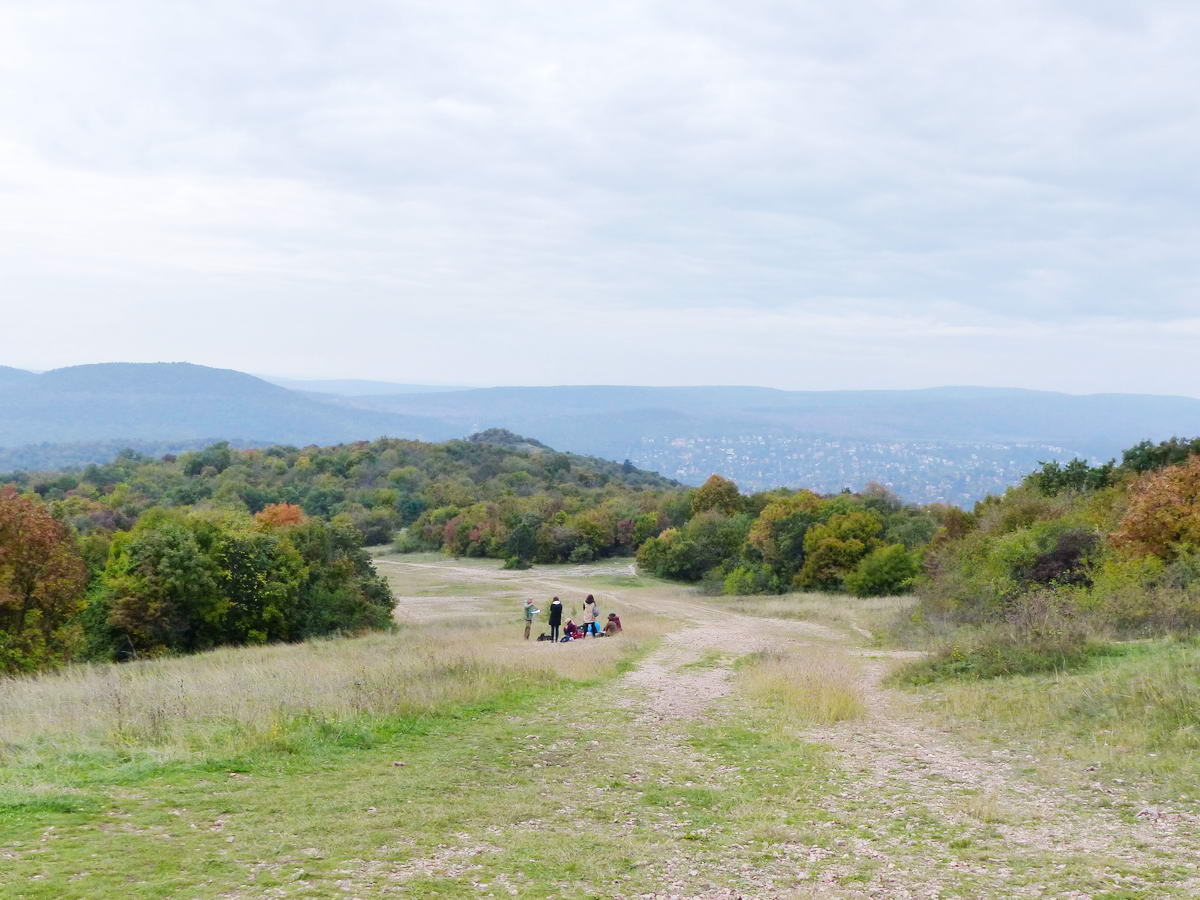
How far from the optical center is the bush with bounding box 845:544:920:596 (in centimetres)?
5012

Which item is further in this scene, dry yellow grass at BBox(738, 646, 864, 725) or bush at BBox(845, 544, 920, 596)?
bush at BBox(845, 544, 920, 596)

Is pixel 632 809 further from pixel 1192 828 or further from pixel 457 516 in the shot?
pixel 457 516

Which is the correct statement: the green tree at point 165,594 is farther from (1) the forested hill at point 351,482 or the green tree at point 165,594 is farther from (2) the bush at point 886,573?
(1) the forested hill at point 351,482

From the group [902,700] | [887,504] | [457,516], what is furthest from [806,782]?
[457,516]

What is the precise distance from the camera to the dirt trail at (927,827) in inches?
271

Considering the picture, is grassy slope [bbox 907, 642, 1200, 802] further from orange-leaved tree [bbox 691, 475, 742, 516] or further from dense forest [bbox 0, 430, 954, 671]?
orange-leaved tree [bbox 691, 475, 742, 516]

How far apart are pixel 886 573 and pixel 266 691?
136ft

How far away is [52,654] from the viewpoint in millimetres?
27266

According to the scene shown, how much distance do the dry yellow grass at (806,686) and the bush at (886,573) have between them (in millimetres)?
29667

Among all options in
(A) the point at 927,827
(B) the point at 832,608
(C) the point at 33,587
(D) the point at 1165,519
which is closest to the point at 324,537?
(C) the point at 33,587

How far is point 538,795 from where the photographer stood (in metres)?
9.48

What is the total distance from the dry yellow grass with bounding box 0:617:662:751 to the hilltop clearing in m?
0.07

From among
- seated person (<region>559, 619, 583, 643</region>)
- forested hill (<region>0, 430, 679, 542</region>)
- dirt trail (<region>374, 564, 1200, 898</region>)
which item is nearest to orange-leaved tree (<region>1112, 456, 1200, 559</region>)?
dirt trail (<region>374, 564, 1200, 898</region>)

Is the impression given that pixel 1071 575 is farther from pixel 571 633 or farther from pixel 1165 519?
pixel 571 633
